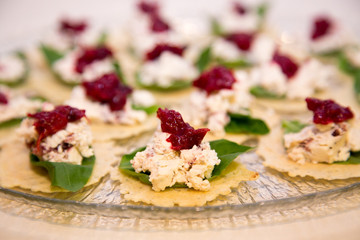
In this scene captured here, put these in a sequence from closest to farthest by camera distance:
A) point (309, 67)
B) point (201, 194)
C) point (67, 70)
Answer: point (201, 194), point (309, 67), point (67, 70)

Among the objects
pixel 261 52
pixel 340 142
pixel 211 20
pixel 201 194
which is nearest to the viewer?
pixel 201 194

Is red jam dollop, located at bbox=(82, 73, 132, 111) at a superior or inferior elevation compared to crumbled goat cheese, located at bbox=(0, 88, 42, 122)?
superior

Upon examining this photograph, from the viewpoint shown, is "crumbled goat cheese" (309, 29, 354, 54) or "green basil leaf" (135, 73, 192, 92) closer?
"green basil leaf" (135, 73, 192, 92)

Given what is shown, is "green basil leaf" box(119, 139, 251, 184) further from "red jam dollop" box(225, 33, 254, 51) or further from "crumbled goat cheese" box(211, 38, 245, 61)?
"red jam dollop" box(225, 33, 254, 51)

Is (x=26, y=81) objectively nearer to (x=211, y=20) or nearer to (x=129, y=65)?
(x=129, y=65)

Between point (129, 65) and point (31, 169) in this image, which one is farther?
point (129, 65)

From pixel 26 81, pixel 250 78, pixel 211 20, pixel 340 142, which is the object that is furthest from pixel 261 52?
pixel 26 81

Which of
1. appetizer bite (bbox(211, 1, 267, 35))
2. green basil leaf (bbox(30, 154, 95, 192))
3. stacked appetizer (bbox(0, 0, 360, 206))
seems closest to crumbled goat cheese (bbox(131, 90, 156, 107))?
stacked appetizer (bbox(0, 0, 360, 206))

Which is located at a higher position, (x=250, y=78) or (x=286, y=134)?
(x=250, y=78)
